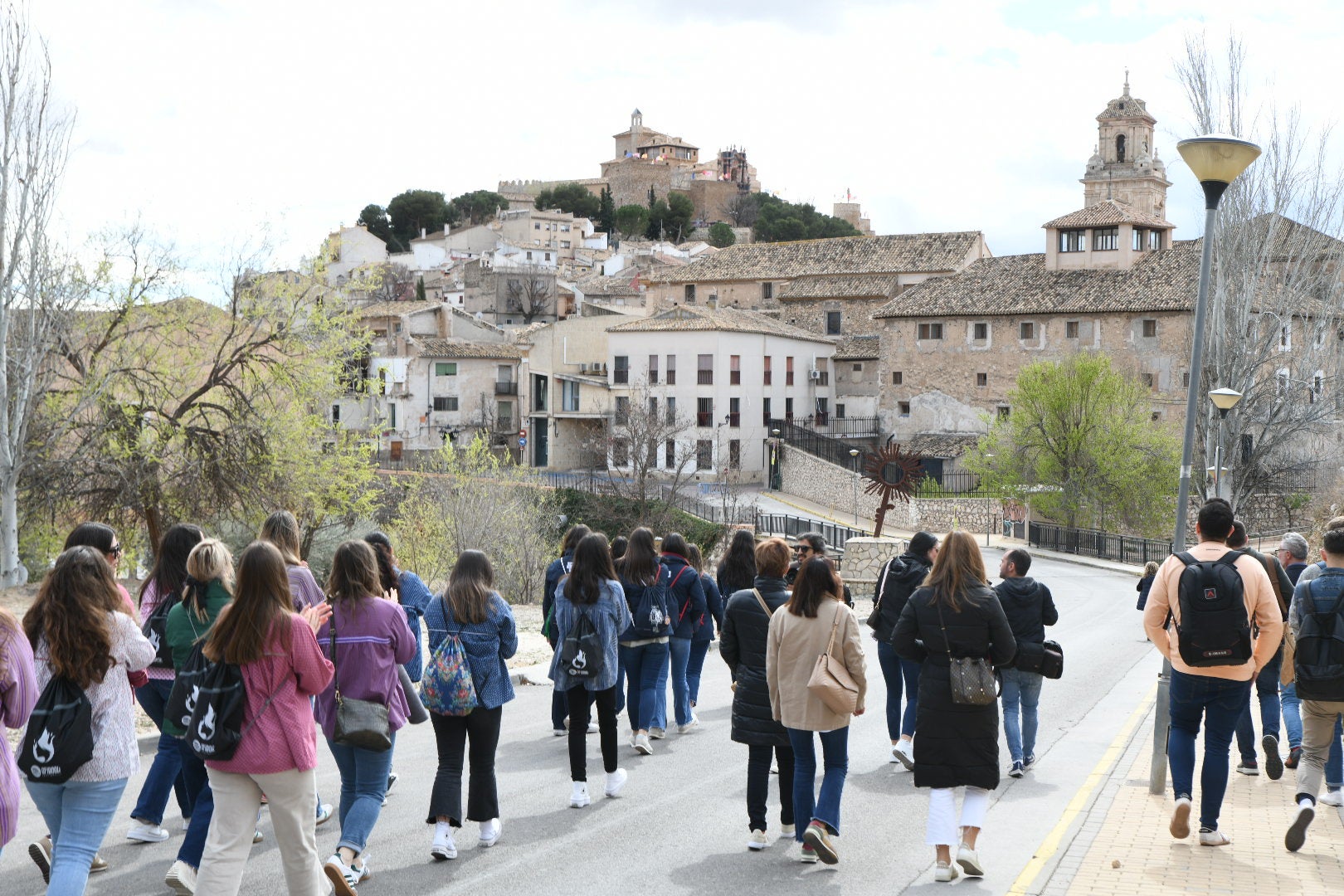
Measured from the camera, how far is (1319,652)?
7.43 meters

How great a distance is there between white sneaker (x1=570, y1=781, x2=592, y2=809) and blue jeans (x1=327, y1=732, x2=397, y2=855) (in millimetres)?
1746

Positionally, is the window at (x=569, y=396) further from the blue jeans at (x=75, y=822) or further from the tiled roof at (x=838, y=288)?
the blue jeans at (x=75, y=822)

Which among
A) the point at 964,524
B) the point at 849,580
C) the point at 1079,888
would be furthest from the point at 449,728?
the point at 964,524

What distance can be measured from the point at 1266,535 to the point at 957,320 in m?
19.6

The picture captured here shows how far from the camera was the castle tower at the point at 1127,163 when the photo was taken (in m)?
81.4

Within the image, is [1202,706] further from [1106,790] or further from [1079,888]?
[1106,790]

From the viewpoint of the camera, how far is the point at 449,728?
7.34 metres

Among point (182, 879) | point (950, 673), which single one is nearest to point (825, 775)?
point (950, 673)

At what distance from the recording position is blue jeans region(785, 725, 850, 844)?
7.10 meters

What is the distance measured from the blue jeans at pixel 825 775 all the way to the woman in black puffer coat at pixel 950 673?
17.9 inches

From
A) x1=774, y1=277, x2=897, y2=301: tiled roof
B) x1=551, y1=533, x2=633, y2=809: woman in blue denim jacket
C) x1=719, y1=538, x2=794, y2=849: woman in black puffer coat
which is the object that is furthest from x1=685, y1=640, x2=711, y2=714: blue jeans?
x1=774, y1=277, x2=897, y2=301: tiled roof

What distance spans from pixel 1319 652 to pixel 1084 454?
41034 mm

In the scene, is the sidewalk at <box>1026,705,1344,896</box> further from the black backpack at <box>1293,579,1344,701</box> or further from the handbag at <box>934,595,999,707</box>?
the handbag at <box>934,595,999,707</box>

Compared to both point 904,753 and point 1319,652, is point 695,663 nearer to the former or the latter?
point 904,753
